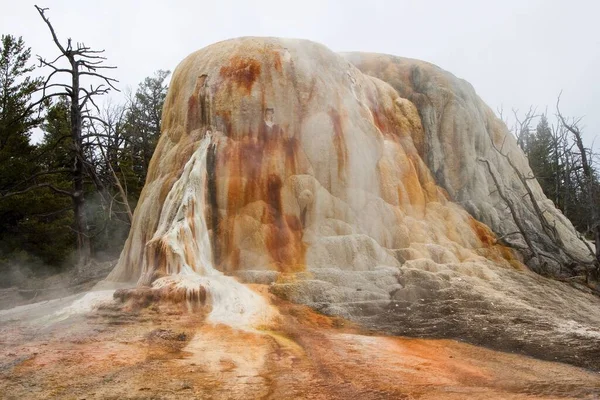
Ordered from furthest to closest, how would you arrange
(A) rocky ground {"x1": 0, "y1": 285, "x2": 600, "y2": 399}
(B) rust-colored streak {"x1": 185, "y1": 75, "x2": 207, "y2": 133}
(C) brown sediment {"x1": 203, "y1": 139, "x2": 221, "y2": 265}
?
(B) rust-colored streak {"x1": 185, "y1": 75, "x2": 207, "y2": 133} → (C) brown sediment {"x1": 203, "y1": 139, "x2": 221, "y2": 265} → (A) rocky ground {"x1": 0, "y1": 285, "x2": 600, "y2": 399}

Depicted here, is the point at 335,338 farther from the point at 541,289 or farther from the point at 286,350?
the point at 541,289

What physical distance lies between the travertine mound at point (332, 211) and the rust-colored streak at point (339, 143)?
0.02m

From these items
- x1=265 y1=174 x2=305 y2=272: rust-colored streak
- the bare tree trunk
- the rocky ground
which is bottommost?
the rocky ground

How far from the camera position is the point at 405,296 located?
318 inches

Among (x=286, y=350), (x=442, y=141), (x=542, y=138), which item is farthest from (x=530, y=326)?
(x=542, y=138)

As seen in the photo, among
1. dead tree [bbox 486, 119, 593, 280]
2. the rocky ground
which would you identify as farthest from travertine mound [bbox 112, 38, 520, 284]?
the rocky ground

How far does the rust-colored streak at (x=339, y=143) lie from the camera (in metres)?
10.1

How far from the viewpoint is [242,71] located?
10.1 metres

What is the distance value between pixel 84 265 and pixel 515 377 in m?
10.2

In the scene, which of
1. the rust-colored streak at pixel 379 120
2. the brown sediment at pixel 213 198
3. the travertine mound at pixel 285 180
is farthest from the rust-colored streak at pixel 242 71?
the rust-colored streak at pixel 379 120

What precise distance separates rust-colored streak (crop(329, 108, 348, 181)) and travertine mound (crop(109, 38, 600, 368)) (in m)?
0.02

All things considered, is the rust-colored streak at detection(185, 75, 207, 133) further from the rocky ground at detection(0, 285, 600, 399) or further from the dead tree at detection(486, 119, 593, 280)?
the dead tree at detection(486, 119, 593, 280)

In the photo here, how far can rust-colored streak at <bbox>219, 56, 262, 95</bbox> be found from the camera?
998cm

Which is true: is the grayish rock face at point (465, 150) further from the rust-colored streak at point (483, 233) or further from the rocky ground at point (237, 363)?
the rocky ground at point (237, 363)
